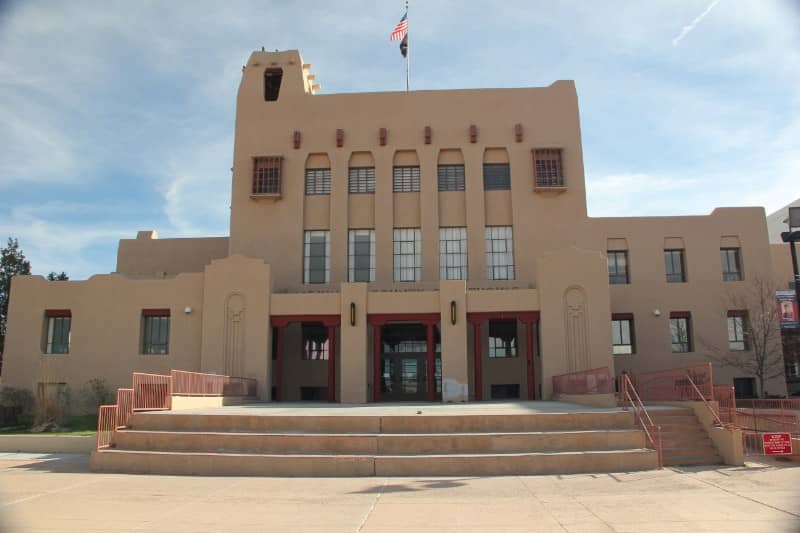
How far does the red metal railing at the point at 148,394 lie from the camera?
56.4 ft

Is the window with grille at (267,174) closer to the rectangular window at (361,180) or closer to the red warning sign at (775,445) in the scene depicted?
the rectangular window at (361,180)

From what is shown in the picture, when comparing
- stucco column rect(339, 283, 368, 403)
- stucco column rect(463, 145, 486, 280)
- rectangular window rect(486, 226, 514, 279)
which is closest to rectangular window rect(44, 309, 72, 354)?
stucco column rect(339, 283, 368, 403)

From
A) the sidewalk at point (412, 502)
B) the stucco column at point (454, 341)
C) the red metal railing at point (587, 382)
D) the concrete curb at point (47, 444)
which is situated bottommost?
the sidewalk at point (412, 502)

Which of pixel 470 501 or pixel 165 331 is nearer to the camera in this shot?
pixel 470 501

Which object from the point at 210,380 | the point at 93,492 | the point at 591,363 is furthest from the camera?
the point at 591,363

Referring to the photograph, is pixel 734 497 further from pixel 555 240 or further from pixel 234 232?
pixel 234 232

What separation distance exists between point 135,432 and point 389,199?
720 inches

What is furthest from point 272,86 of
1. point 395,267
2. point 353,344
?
point 353,344

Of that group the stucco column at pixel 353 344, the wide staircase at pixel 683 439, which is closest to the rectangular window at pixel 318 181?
the stucco column at pixel 353 344

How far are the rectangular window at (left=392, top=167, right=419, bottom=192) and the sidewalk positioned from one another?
20201 mm

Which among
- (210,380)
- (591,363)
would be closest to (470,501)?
(210,380)

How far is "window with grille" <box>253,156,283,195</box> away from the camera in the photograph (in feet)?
108

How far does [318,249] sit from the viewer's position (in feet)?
108

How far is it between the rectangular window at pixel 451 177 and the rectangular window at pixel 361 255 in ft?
13.5
